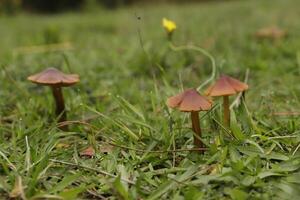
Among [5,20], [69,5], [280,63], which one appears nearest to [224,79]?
[280,63]

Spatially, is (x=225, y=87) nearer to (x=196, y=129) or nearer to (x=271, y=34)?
(x=196, y=129)

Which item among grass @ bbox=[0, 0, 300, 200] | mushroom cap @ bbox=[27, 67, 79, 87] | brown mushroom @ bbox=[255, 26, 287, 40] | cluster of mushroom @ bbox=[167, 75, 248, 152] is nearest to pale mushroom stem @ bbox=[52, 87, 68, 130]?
grass @ bbox=[0, 0, 300, 200]

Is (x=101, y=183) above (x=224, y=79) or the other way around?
the other way around

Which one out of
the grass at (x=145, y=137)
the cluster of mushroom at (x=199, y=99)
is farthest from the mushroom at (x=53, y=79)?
the cluster of mushroom at (x=199, y=99)

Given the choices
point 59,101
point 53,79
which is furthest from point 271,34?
point 53,79

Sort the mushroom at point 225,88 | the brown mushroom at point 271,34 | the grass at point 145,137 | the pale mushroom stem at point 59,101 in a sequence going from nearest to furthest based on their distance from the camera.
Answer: the grass at point 145,137 → the mushroom at point 225,88 → the pale mushroom stem at point 59,101 → the brown mushroom at point 271,34

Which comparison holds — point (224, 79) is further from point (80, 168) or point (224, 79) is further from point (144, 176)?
point (80, 168)

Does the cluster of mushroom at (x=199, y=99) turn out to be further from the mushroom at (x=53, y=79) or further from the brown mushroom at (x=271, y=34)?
the brown mushroom at (x=271, y=34)
